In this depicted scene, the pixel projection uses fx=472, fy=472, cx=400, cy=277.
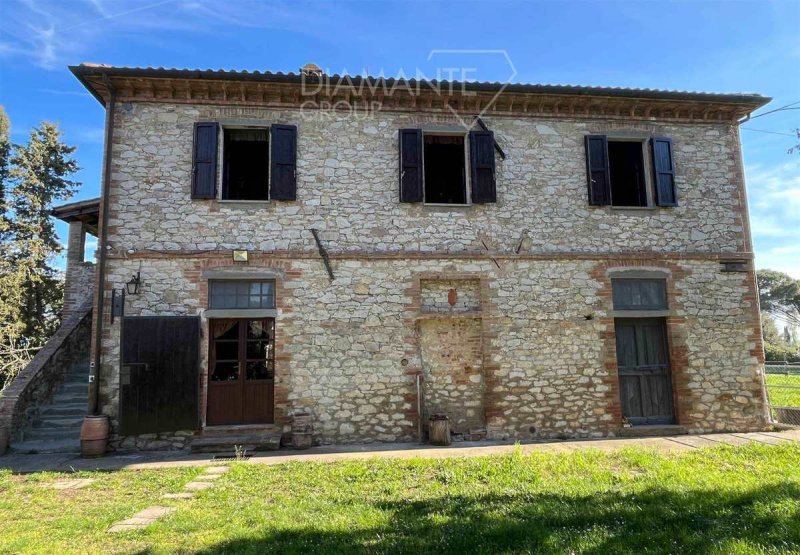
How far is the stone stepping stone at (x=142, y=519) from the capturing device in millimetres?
4391

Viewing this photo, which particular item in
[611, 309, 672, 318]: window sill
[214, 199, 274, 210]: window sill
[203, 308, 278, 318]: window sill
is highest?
[214, 199, 274, 210]: window sill

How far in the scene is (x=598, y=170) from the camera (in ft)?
30.3

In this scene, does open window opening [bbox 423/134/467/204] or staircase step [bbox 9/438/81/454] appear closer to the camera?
staircase step [bbox 9/438/81/454]

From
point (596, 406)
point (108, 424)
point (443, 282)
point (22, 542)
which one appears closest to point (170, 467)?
point (108, 424)

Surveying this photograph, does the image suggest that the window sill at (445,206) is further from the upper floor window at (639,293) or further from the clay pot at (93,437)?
the clay pot at (93,437)

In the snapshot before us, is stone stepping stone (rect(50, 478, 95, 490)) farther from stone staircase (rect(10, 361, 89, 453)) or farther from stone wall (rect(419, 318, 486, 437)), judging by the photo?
stone wall (rect(419, 318, 486, 437))

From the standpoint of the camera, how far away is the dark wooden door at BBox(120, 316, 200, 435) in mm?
7711

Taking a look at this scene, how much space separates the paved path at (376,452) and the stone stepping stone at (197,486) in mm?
1057

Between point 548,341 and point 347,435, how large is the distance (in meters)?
4.00

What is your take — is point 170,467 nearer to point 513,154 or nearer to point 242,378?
point 242,378

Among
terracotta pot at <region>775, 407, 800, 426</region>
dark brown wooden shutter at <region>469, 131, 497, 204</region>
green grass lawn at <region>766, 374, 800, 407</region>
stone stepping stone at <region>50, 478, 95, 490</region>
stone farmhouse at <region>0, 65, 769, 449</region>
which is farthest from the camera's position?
green grass lawn at <region>766, 374, 800, 407</region>

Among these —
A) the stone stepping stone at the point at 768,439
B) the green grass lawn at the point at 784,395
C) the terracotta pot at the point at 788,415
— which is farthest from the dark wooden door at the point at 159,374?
the green grass lawn at the point at 784,395

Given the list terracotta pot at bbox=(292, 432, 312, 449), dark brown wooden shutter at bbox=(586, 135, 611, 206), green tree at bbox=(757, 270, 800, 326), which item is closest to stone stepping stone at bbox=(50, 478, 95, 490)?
terracotta pot at bbox=(292, 432, 312, 449)

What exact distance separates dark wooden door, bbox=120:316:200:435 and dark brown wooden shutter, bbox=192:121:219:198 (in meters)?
→ 2.28
